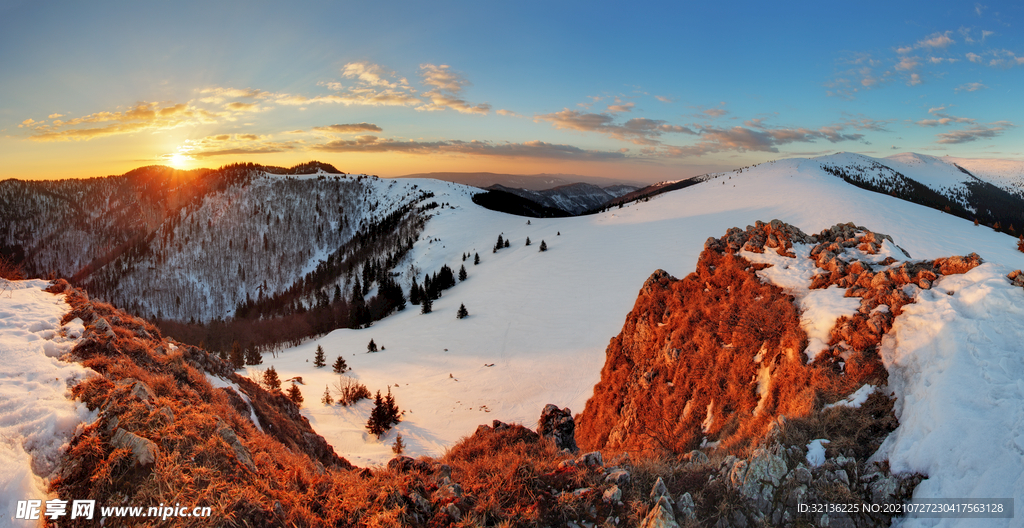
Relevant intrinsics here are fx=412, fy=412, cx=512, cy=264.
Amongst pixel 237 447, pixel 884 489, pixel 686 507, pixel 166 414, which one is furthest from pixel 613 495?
pixel 166 414

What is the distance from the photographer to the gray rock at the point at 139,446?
16.3ft

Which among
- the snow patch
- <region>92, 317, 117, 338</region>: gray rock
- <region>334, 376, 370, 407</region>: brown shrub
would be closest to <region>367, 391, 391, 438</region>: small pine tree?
<region>334, 376, 370, 407</region>: brown shrub

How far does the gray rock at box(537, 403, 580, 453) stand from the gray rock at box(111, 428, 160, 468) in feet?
22.6

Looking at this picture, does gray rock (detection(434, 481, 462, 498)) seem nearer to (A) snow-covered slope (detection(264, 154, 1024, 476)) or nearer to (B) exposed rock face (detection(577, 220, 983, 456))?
(B) exposed rock face (detection(577, 220, 983, 456))

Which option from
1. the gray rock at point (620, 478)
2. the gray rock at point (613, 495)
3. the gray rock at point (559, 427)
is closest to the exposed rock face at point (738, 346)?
the gray rock at point (559, 427)

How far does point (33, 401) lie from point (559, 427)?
29.2ft

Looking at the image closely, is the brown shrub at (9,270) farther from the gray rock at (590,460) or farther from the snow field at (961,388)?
the snow field at (961,388)

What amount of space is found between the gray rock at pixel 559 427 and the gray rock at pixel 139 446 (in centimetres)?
688

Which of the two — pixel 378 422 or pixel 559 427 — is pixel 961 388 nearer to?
pixel 559 427

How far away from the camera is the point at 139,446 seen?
5039mm

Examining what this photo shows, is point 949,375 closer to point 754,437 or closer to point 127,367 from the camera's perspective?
point 754,437

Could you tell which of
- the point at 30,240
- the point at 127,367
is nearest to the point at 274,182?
the point at 30,240

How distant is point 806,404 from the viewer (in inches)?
254

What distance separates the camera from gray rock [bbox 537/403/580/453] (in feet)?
31.4
